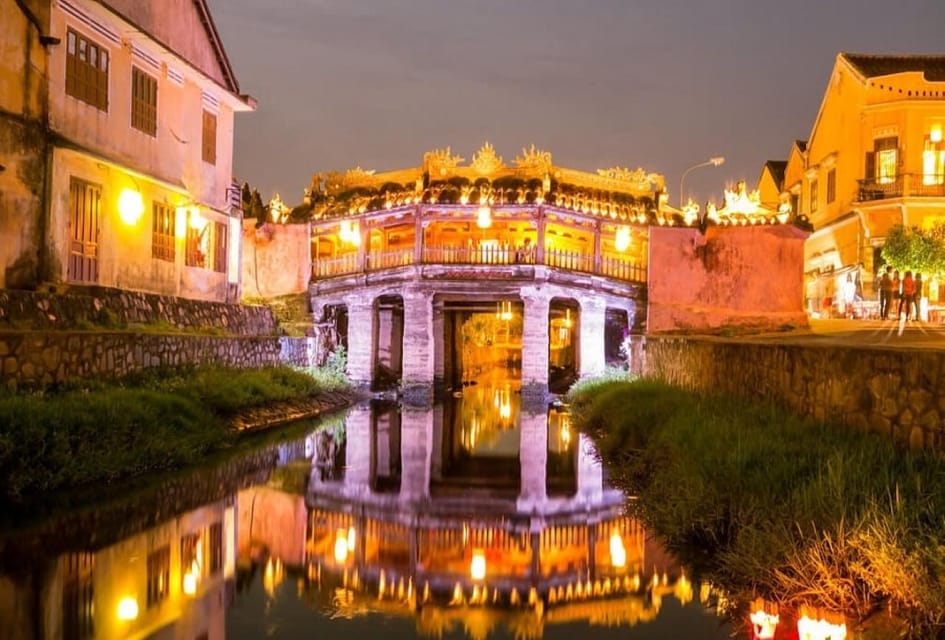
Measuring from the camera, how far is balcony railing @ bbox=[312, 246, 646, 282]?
3173 cm

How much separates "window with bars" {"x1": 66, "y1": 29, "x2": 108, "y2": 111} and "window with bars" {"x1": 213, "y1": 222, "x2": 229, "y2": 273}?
20.7 feet

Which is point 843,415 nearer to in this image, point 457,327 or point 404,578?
point 404,578

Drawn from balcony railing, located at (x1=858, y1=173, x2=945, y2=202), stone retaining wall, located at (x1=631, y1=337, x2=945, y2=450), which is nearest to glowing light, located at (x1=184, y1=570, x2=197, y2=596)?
stone retaining wall, located at (x1=631, y1=337, x2=945, y2=450)

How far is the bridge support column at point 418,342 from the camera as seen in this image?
105 feet

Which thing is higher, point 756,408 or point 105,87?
point 105,87

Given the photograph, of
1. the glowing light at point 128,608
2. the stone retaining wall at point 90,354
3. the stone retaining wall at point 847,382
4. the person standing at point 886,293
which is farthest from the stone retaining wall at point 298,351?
the glowing light at point 128,608

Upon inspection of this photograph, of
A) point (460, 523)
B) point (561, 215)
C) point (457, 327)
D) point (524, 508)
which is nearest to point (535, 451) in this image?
point (524, 508)

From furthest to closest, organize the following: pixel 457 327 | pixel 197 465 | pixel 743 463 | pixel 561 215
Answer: pixel 457 327 → pixel 561 215 → pixel 197 465 → pixel 743 463

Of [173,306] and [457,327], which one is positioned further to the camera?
[457,327]

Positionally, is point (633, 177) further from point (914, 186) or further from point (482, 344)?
point (482, 344)

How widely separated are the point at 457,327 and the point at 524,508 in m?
27.7

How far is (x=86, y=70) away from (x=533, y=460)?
13.2 metres

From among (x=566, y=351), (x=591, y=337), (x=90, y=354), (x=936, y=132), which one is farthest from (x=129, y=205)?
(x=936, y=132)

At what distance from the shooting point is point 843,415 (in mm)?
10688
